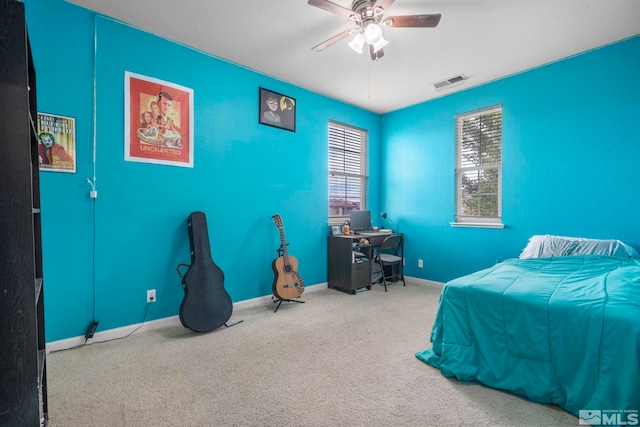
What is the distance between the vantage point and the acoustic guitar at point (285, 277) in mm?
3273

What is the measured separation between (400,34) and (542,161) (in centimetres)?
215

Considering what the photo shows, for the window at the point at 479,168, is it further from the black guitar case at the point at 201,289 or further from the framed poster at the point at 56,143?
the framed poster at the point at 56,143

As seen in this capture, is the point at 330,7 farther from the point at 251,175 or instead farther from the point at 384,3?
the point at 251,175

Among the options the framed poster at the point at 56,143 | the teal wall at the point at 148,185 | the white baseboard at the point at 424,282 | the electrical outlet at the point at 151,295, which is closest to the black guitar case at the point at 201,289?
the teal wall at the point at 148,185

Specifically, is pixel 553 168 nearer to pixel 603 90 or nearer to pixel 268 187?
pixel 603 90

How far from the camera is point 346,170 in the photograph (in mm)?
4570

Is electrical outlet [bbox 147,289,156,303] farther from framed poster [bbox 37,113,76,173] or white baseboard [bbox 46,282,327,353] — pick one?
framed poster [bbox 37,113,76,173]

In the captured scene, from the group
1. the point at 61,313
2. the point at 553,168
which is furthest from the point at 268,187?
the point at 553,168

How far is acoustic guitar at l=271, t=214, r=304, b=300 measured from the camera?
10.7 ft

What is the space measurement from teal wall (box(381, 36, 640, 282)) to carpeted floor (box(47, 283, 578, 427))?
1823mm

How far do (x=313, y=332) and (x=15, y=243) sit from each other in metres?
2.16

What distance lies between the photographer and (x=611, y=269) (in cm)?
229

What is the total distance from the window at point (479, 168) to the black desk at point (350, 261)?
3.96ft

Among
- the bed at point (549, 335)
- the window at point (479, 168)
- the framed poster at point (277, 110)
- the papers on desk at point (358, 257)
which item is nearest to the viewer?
the bed at point (549, 335)
